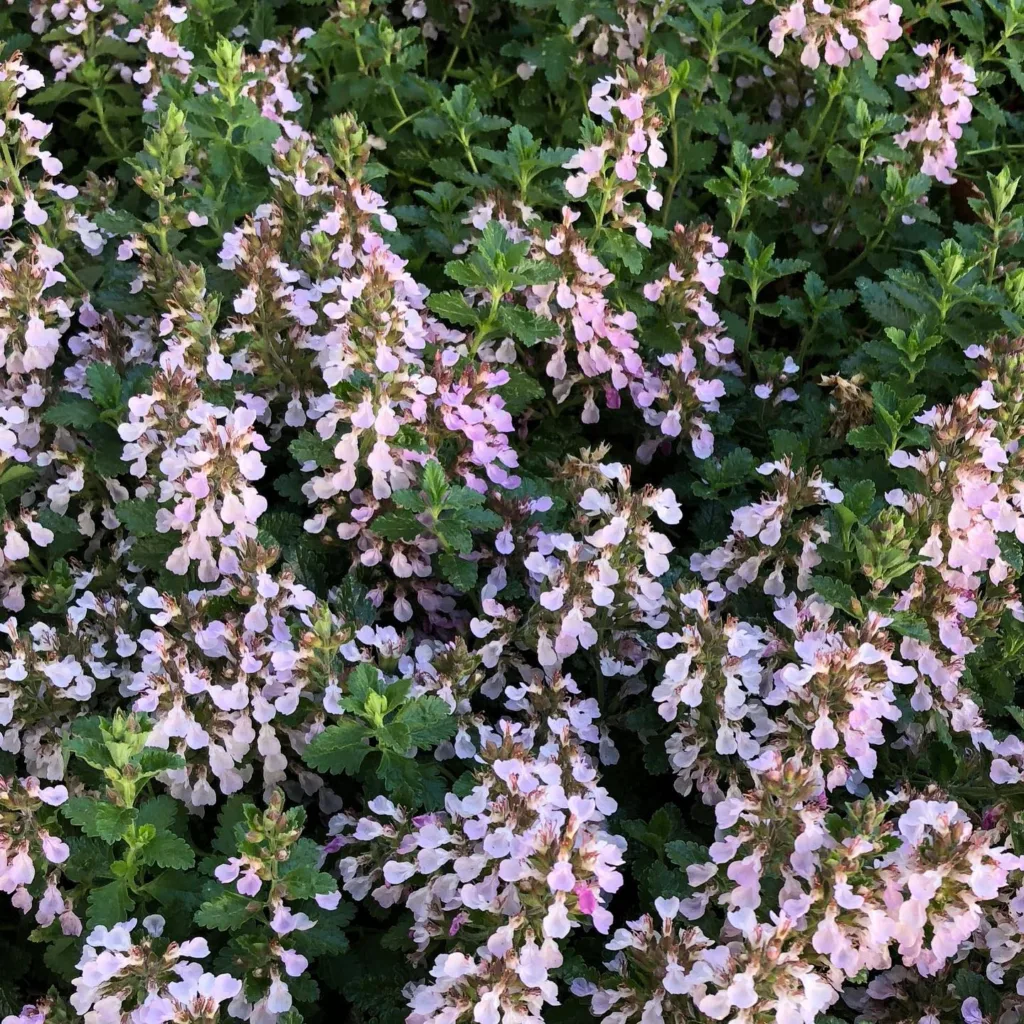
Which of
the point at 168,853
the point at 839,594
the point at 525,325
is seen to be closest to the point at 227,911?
the point at 168,853

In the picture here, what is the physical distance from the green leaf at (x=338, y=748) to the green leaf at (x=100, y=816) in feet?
0.85

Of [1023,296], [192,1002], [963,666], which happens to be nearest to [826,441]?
[1023,296]

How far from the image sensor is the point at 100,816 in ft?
4.93

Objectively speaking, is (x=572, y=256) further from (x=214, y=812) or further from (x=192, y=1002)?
(x=192, y=1002)

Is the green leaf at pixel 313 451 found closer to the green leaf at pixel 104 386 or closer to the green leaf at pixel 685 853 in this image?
the green leaf at pixel 104 386

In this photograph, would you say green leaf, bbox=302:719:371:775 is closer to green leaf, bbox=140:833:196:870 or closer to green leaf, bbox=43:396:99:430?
green leaf, bbox=140:833:196:870

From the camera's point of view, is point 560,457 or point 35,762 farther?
point 560,457

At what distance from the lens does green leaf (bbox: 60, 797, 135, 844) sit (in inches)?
58.9

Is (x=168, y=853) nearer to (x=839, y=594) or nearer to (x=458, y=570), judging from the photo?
(x=458, y=570)

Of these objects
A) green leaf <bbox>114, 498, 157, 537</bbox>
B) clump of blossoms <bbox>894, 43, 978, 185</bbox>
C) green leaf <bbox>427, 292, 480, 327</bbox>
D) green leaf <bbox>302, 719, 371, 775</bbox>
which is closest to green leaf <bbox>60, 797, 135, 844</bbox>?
green leaf <bbox>302, 719, 371, 775</bbox>

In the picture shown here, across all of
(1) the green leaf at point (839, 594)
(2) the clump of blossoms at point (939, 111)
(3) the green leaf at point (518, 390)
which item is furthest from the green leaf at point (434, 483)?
(2) the clump of blossoms at point (939, 111)

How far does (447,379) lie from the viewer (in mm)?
1954

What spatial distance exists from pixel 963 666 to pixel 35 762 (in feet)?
4.96

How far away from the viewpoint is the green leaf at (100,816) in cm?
150
